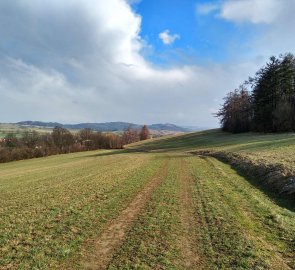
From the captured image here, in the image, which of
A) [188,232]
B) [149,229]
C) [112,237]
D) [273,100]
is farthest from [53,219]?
[273,100]

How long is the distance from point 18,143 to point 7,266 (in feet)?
247

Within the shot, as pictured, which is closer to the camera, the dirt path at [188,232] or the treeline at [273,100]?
the dirt path at [188,232]

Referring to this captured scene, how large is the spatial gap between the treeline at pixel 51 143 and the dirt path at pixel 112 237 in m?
64.1

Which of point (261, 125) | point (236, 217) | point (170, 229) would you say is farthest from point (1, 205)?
point (261, 125)

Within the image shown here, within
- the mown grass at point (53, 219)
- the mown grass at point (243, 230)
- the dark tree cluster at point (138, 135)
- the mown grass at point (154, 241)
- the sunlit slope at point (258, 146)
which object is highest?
the dark tree cluster at point (138, 135)

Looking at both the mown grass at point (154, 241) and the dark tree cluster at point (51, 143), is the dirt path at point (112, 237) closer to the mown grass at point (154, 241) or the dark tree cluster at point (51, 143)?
the mown grass at point (154, 241)

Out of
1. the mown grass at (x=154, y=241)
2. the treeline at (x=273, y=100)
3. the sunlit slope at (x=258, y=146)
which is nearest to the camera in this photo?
the mown grass at (x=154, y=241)

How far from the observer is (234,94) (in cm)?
8631

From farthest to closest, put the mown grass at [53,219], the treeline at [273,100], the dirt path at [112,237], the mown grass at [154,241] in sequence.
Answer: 1. the treeline at [273,100]
2. the mown grass at [53,219]
3. the dirt path at [112,237]
4. the mown grass at [154,241]

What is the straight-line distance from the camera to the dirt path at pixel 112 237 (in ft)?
24.0

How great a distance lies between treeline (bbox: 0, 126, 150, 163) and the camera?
71688mm

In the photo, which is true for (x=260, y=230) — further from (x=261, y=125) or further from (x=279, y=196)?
(x=261, y=125)

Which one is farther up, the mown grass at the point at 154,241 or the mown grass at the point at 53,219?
the mown grass at the point at 53,219

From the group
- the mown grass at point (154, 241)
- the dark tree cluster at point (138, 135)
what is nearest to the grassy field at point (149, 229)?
the mown grass at point (154, 241)
